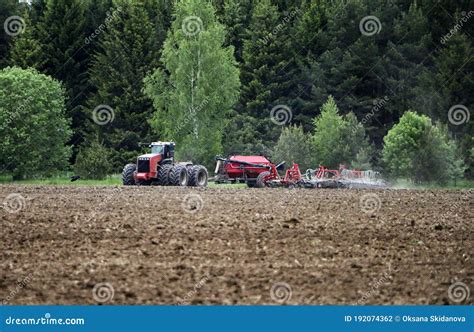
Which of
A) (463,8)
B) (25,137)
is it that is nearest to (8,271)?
(25,137)

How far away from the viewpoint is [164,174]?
4156 centimetres

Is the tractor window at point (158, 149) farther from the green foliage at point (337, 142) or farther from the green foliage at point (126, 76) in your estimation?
the green foliage at point (126, 76)

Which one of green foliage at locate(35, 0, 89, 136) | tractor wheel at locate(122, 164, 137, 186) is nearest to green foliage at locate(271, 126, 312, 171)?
tractor wheel at locate(122, 164, 137, 186)

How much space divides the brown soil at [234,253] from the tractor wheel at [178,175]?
43.3 ft

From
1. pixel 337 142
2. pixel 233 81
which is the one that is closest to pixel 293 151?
pixel 337 142

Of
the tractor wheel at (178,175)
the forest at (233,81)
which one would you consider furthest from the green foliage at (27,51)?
the tractor wheel at (178,175)

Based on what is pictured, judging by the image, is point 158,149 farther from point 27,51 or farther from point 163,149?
point 27,51

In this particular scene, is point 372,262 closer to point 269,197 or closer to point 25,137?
point 269,197

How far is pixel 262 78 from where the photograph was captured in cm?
7606

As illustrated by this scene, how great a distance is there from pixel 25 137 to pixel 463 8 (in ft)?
136

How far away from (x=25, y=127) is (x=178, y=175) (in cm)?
2025

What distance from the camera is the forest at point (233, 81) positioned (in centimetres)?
5888

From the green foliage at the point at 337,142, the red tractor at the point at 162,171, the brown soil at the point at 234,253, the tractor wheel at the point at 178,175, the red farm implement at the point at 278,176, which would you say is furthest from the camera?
the green foliage at the point at 337,142

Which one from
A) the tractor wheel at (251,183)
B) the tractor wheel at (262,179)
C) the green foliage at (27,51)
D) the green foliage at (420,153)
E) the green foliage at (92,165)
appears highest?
the green foliage at (27,51)
